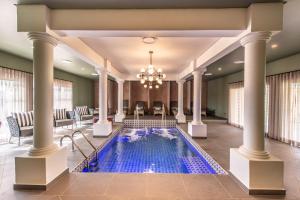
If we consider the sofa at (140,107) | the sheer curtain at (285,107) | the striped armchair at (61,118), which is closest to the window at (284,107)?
the sheer curtain at (285,107)

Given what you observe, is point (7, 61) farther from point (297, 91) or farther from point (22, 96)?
point (297, 91)

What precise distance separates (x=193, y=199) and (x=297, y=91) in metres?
5.08

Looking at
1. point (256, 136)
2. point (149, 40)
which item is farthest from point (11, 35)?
point (256, 136)

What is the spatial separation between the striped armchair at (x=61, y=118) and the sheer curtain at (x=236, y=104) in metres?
7.84

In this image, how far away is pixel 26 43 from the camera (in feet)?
15.8

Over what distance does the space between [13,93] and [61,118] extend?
211 centimetres

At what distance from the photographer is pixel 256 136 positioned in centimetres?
283

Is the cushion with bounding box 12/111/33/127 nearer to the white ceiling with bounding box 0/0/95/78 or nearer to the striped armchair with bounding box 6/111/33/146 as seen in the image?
the striped armchair with bounding box 6/111/33/146

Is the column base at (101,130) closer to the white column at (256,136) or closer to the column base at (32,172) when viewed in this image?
the column base at (32,172)

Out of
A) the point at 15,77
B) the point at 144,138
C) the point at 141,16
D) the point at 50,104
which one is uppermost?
the point at 141,16

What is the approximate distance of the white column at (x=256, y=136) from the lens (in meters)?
2.68

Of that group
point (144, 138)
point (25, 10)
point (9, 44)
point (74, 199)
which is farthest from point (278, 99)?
point (9, 44)

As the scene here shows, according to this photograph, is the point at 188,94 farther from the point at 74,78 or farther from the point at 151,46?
the point at 151,46

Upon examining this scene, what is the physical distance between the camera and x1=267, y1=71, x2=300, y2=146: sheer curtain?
5605 mm
